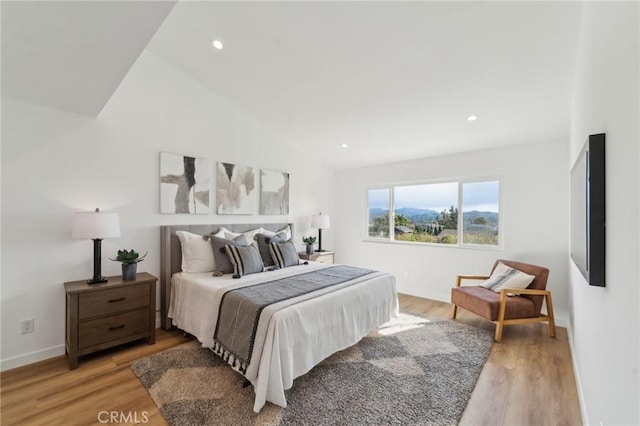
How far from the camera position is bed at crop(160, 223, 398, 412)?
194 centimetres

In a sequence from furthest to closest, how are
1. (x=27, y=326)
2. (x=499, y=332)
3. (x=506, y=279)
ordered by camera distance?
(x=506, y=279)
(x=499, y=332)
(x=27, y=326)

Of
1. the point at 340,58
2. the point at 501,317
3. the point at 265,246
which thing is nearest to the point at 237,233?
the point at 265,246

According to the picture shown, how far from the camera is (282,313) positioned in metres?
2.02

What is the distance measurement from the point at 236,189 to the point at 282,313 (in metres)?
2.50

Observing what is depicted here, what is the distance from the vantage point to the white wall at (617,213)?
2.98 feet

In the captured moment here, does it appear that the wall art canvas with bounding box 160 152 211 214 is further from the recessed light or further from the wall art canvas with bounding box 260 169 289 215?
the recessed light

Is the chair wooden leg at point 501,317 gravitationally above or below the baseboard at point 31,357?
above

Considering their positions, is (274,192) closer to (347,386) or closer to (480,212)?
(347,386)

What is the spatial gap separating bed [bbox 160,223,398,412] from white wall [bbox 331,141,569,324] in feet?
5.63

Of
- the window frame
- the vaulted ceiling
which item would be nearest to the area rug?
the window frame

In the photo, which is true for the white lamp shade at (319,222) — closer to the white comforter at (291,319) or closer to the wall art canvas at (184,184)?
the white comforter at (291,319)

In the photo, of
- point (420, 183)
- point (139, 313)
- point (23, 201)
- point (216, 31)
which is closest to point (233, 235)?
point (139, 313)

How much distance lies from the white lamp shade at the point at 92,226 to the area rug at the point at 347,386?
48.2 inches

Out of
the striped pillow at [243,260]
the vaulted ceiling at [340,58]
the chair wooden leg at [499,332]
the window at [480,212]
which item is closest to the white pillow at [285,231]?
the striped pillow at [243,260]
